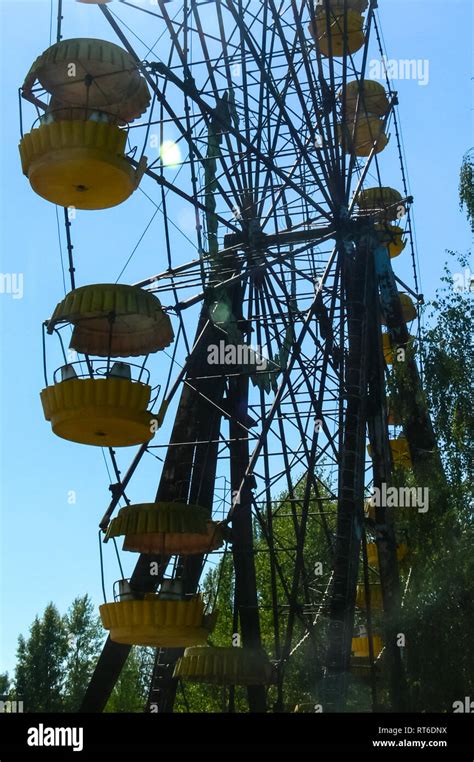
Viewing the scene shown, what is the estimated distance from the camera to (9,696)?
43.3 metres

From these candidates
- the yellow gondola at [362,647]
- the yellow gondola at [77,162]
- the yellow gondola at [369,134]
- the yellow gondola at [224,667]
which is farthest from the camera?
the yellow gondola at [369,134]

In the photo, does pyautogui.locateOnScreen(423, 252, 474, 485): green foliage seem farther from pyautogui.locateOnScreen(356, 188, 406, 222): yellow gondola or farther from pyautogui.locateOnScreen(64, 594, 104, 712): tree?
pyautogui.locateOnScreen(64, 594, 104, 712): tree

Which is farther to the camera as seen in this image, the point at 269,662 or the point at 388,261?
the point at 388,261

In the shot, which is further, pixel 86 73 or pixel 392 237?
pixel 392 237

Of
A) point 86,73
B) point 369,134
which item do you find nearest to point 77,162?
point 86,73

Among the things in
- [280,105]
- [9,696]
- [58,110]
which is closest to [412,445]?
[280,105]

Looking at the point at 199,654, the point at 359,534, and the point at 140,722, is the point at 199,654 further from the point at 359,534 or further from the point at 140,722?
the point at 140,722

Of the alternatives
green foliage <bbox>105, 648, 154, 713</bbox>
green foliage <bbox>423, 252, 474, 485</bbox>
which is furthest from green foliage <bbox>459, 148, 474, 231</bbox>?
green foliage <bbox>105, 648, 154, 713</bbox>

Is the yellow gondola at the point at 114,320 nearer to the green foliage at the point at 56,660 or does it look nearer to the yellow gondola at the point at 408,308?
the yellow gondola at the point at 408,308

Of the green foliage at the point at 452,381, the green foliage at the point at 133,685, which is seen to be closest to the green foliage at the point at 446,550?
the green foliage at the point at 452,381

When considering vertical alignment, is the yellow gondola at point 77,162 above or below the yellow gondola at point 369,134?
below

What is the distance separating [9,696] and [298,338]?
3054cm

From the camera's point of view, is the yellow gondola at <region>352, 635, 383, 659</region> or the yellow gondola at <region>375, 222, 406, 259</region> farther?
the yellow gondola at <region>352, 635, 383, 659</region>

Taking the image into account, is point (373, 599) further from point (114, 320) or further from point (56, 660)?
point (56, 660)
